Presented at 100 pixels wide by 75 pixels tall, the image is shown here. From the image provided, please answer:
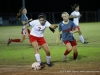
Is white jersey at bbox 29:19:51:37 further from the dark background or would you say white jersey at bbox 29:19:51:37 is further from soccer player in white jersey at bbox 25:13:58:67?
the dark background

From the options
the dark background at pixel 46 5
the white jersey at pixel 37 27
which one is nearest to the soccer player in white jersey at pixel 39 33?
the white jersey at pixel 37 27

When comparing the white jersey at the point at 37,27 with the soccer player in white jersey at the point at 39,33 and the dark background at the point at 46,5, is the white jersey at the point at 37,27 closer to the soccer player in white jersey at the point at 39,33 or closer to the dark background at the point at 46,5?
the soccer player in white jersey at the point at 39,33

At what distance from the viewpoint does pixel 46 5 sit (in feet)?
194

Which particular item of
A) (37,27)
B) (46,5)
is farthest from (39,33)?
(46,5)

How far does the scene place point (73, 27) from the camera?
35.6 ft

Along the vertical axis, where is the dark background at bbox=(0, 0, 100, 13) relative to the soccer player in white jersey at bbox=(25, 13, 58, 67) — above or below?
above

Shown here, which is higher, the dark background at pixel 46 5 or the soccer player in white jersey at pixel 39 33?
the dark background at pixel 46 5

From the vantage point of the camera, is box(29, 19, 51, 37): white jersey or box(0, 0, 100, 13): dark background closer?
box(29, 19, 51, 37): white jersey

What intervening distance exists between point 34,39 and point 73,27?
6.05 ft

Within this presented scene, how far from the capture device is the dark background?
57656 mm

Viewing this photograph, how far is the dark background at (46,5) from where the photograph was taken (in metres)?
57.7

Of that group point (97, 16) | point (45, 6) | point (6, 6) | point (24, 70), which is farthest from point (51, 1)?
point (24, 70)

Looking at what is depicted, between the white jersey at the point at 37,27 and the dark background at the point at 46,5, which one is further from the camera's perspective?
the dark background at the point at 46,5

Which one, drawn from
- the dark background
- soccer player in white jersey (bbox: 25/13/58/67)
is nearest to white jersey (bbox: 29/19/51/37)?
soccer player in white jersey (bbox: 25/13/58/67)
